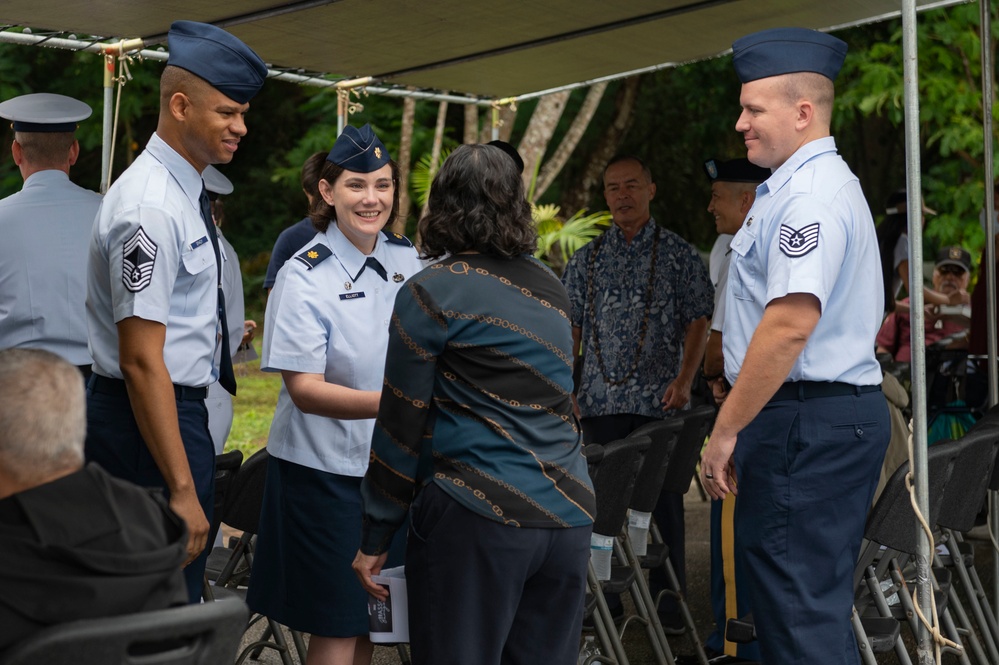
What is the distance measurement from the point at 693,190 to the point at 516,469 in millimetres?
13913

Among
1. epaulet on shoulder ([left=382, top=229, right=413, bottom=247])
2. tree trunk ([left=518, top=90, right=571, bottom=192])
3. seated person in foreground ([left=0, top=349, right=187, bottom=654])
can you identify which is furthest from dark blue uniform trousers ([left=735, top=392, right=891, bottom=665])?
tree trunk ([left=518, top=90, right=571, bottom=192])

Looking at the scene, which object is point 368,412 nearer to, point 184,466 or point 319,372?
point 319,372

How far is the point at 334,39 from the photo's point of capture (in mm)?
4973

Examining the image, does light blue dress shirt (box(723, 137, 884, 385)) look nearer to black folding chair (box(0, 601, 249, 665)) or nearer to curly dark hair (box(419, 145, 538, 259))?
curly dark hair (box(419, 145, 538, 259))

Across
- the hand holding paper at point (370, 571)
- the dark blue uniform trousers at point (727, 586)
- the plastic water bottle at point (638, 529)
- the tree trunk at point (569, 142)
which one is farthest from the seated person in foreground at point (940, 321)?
the tree trunk at point (569, 142)

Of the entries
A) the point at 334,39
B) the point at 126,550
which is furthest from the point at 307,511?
the point at 334,39

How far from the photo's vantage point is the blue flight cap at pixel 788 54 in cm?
303

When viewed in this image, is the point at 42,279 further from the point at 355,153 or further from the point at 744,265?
the point at 744,265

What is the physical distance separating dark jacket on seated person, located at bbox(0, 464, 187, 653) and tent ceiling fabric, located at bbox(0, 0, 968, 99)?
2.78 meters

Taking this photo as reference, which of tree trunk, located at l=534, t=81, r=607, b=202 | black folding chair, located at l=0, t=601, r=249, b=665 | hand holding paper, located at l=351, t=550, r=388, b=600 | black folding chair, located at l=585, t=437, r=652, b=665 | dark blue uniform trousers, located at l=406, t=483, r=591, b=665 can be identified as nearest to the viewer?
black folding chair, located at l=0, t=601, r=249, b=665

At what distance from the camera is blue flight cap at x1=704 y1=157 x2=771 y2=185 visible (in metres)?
4.75

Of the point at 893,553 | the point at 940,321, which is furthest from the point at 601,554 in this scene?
the point at 940,321

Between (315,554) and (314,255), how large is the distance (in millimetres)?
764

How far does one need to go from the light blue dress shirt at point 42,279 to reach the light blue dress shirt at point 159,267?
72 centimetres
